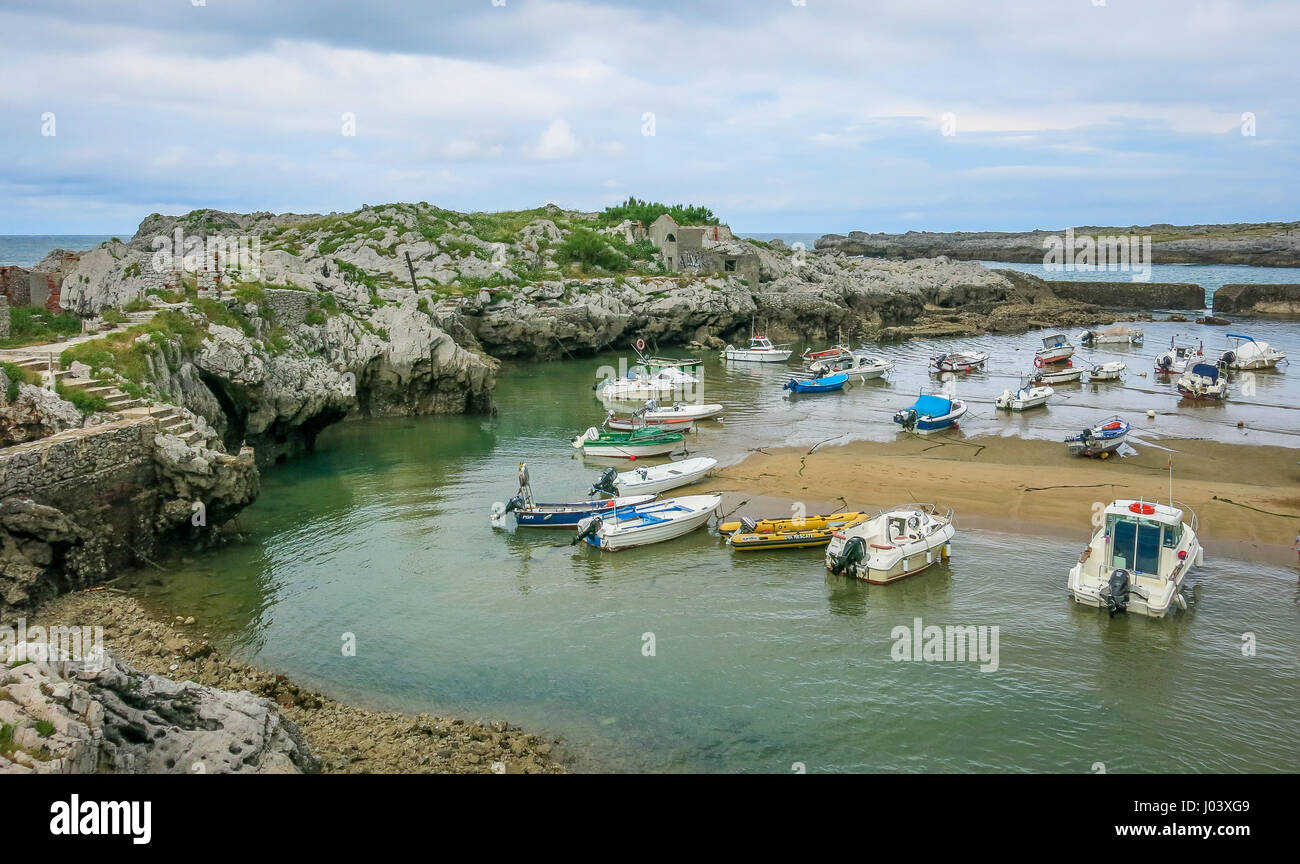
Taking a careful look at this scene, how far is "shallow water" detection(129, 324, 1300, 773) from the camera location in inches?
599

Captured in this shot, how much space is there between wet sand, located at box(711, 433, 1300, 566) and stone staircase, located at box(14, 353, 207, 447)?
1621 centimetres

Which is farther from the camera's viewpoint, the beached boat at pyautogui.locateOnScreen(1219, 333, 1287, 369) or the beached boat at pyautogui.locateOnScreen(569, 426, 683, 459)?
the beached boat at pyautogui.locateOnScreen(1219, 333, 1287, 369)

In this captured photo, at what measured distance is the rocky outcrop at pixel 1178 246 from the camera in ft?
460

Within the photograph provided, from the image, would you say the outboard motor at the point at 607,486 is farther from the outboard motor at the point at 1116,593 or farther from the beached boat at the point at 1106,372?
the beached boat at the point at 1106,372

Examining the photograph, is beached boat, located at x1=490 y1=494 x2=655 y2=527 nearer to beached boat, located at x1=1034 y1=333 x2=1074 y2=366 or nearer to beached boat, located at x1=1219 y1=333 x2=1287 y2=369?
beached boat, located at x1=1034 y1=333 x2=1074 y2=366

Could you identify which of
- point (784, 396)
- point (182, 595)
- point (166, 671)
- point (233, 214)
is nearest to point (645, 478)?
point (182, 595)

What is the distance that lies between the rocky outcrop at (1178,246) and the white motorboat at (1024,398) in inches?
4642

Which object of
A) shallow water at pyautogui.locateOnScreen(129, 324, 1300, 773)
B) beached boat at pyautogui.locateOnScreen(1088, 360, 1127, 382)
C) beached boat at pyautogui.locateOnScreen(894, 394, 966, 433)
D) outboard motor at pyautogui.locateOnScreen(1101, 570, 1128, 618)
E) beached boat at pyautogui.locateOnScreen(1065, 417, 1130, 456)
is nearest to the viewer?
shallow water at pyautogui.locateOnScreen(129, 324, 1300, 773)

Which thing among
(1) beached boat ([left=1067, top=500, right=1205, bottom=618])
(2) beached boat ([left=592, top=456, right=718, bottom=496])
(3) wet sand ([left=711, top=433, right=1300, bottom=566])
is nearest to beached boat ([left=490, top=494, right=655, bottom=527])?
(2) beached boat ([left=592, top=456, right=718, bottom=496])

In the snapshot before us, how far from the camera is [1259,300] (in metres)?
87.8

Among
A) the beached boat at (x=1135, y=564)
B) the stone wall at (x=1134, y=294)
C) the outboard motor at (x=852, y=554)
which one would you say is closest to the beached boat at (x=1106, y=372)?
the beached boat at (x=1135, y=564)
